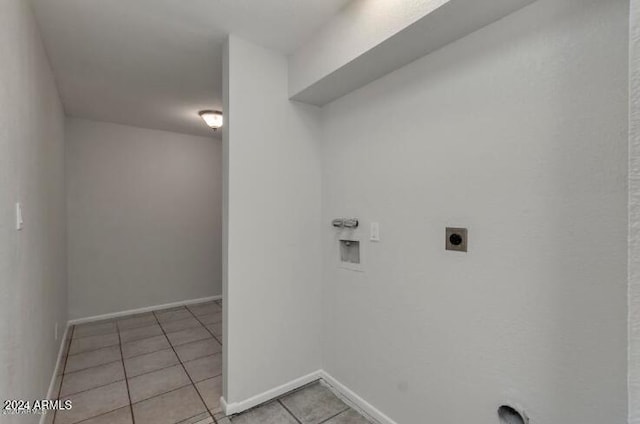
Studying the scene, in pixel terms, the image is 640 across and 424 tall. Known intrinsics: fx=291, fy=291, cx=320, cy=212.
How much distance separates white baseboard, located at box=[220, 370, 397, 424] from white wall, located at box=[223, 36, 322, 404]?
0.04 metres

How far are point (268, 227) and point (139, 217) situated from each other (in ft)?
9.22

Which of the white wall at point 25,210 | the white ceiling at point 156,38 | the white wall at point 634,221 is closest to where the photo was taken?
the white wall at point 634,221

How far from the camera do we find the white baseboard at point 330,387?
1.93 meters

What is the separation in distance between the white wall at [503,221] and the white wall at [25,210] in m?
1.80

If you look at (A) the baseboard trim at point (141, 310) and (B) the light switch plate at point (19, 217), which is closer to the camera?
(B) the light switch plate at point (19, 217)

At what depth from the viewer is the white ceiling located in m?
1.70

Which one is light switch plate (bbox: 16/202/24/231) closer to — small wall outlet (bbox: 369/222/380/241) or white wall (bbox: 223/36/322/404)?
white wall (bbox: 223/36/322/404)

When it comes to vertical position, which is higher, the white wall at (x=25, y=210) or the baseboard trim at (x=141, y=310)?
the white wall at (x=25, y=210)

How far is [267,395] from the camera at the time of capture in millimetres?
2096

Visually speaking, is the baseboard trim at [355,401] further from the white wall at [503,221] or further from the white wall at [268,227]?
the white wall at [268,227]

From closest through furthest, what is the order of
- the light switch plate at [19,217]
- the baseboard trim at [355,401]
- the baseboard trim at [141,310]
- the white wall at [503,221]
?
the white wall at [503,221]
the light switch plate at [19,217]
the baseboard trim at [355,401]
the baseboard trim at [141,310]

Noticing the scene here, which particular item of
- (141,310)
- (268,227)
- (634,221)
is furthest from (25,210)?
(141,310)

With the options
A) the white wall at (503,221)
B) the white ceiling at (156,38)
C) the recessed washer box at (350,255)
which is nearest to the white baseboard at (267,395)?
the white wall at (503,221)

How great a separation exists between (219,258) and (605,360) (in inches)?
172
